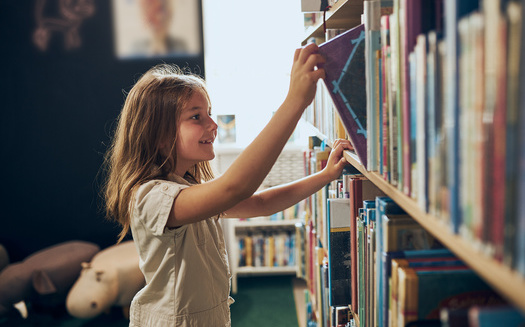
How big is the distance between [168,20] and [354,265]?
275cm

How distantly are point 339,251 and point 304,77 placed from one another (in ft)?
2.01

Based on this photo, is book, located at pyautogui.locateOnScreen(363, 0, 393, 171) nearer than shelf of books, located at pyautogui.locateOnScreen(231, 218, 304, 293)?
Yes

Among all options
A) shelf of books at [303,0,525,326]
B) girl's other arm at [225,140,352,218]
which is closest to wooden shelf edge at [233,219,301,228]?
girl's other arm at [225,140,352,218]

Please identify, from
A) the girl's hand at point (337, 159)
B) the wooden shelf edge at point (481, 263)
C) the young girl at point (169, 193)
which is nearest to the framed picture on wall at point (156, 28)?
the young girl at point (169, 193)

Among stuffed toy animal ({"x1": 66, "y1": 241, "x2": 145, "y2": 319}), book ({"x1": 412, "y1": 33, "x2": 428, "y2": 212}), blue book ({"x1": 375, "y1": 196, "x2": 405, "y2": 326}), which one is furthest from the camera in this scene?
stuffed toy animal ({"x1": 66, "y1": 241, "x2": 145, "y2": 319})

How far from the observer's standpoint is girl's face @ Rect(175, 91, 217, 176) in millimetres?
1331

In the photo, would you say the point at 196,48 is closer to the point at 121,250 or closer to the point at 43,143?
the point at 43,143

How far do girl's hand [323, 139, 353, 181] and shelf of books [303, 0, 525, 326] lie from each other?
11 centimetres

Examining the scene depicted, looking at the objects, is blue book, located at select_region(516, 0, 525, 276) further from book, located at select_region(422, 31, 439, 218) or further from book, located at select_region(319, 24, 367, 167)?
book, located at select_region(319, 24, 367, 167)

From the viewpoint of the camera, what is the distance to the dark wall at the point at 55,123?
337 centimetres

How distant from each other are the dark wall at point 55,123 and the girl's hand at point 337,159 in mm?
2293

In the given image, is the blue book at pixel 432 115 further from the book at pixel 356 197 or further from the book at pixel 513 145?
the book at pixel 356 197

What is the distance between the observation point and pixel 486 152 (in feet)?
1.45

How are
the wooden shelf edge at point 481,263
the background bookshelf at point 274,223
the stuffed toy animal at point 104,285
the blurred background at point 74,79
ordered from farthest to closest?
the background bookshelf at point 274,223 → the blurred background at point 74,79 → the stuffed toy animal at point 104,285 → the wooden shelf edge at point 481,263
